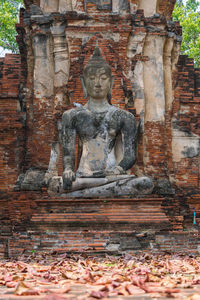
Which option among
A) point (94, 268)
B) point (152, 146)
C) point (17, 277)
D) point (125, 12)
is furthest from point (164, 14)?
point (17, 277)

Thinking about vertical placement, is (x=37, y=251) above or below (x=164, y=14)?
below

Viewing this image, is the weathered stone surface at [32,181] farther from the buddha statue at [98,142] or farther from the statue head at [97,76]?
the statue head at [97,76]

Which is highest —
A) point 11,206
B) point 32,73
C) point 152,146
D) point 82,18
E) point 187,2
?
point 187,2

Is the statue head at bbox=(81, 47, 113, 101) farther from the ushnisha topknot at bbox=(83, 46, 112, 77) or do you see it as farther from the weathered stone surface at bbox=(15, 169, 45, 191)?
the weathered stone surface at bbox=(15, 169, 45, 191)

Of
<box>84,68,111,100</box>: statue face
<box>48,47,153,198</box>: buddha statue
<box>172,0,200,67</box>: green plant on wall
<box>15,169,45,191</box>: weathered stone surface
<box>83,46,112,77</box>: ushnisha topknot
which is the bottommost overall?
<box>15,169,45,191</box>: weathered stone surface

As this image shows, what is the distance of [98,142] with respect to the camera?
8641mm

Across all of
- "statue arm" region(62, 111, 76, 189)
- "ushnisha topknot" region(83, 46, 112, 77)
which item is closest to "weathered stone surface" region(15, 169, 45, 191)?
"statue arm" region(62, 111, 76, 189)

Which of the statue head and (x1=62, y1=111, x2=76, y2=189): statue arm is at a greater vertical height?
the statue head

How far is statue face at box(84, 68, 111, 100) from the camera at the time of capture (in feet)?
28.7

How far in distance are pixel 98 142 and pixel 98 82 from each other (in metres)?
0.99

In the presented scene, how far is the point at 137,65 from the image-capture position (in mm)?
11148

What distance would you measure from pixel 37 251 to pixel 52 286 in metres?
3.01

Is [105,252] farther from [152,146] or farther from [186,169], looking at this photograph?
[186,169]

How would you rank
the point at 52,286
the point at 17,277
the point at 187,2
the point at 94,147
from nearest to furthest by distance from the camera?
the point at 52,286, the point at 17,277, the point at 94,147, the point at 187,2
